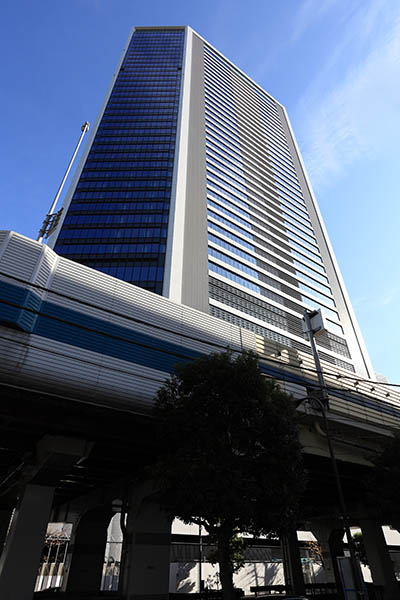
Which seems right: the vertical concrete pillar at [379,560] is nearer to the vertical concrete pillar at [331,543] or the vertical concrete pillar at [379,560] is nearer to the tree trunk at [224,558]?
the vertical concrete pillar at [331,543]

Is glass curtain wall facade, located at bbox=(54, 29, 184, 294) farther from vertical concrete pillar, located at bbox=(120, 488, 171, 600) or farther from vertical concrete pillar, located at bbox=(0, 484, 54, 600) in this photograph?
vertical concrete pillar, located at bbox=(0, 484, 54, 600)

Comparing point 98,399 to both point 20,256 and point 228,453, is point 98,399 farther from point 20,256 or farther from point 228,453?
point 20,256

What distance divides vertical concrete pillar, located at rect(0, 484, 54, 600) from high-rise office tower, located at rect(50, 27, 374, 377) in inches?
1534

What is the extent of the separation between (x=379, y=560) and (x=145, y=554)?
20.5 m

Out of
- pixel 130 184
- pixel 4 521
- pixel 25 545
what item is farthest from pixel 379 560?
pixel 130 184

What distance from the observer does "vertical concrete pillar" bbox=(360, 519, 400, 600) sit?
26.1 metres

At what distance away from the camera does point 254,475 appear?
12531 mm

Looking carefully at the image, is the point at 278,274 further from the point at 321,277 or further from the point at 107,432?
the point at 107,432

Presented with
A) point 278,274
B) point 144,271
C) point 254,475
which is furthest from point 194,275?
point 254,475

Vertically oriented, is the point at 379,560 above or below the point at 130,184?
below

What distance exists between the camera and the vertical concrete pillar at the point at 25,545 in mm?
13586

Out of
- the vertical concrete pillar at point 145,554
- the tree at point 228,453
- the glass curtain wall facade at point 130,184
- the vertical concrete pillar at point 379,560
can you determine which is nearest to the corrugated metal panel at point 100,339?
the tree at point 228,453

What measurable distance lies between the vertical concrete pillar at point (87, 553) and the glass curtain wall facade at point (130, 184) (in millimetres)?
35573

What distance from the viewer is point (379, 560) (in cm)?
2727
